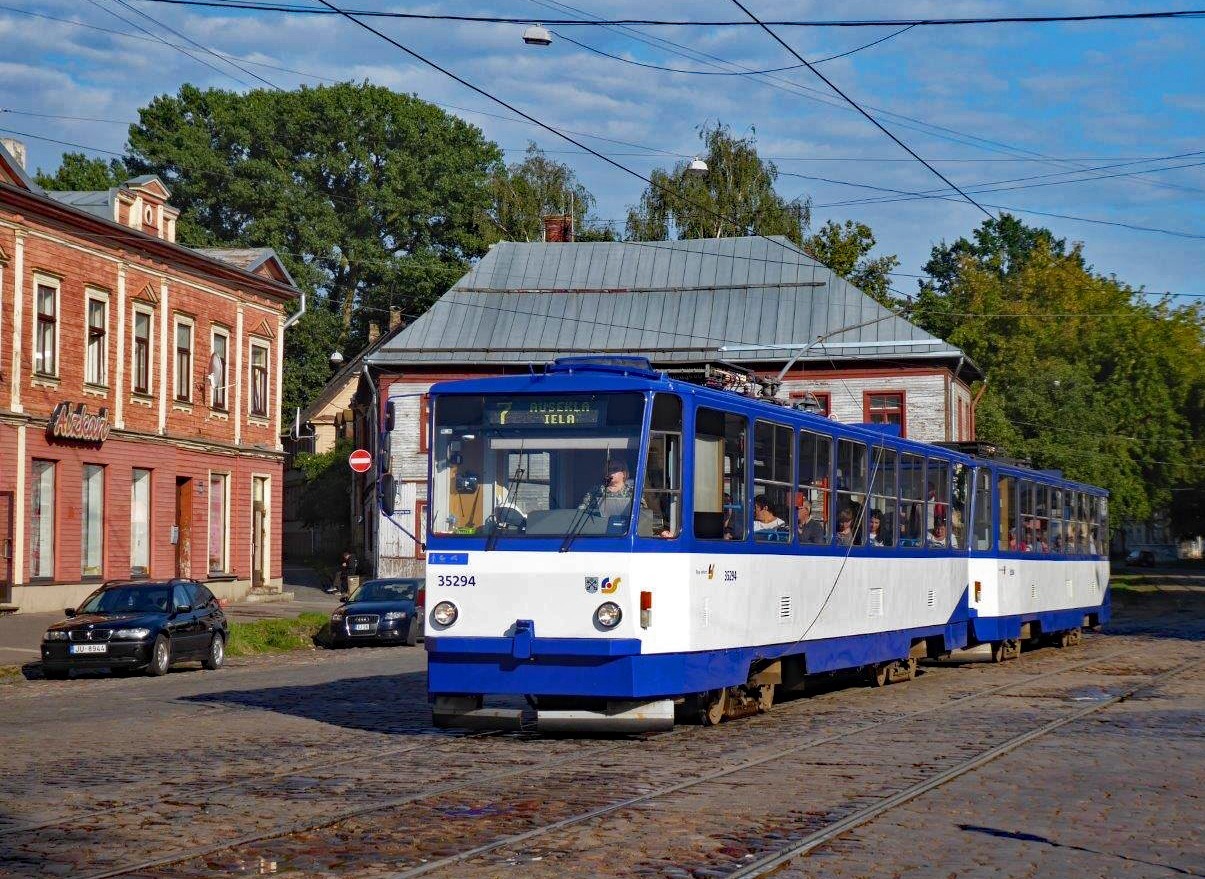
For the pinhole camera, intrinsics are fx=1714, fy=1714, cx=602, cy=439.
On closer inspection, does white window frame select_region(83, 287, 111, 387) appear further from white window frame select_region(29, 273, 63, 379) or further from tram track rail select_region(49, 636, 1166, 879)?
tram track rail select_region(49, 636, 1166, 879)

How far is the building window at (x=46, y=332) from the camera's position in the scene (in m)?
36.0

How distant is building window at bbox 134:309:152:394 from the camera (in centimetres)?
3984

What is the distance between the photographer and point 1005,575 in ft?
82.3

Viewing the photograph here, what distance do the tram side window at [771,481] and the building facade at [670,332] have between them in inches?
1602

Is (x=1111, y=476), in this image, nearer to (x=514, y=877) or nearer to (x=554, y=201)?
(x=554, y=201)

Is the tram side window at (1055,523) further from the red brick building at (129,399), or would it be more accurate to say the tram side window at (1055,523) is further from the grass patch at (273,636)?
the red brick building at (129,399)

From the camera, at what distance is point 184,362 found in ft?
139

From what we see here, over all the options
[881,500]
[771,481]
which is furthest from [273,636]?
[771,481]

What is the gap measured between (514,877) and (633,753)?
5.30m

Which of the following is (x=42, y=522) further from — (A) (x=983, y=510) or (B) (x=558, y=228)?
(B) (x=558, y=228)

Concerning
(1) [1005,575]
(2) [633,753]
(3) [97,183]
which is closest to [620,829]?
(2) [633,753]

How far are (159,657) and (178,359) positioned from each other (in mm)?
18979

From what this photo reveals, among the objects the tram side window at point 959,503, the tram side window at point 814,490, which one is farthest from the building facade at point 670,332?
the tram side window at point 814,490

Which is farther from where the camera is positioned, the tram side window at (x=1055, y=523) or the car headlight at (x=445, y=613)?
the tram side window at (x=1055, y=523)
